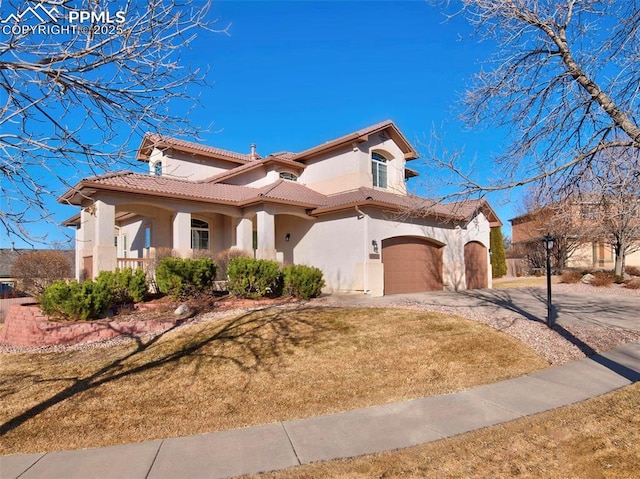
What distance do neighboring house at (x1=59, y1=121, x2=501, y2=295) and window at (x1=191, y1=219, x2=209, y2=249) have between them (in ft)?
0.16

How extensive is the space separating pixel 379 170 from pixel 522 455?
1543 cm

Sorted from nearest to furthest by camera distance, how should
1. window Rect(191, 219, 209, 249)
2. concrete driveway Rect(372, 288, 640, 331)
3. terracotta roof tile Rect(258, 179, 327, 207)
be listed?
concrete driveway Rect(372, 288, 640, 331) → terracotta roof tile Rect(258, 179, 327, 207) → window Rect(191, 219, 209, 249)

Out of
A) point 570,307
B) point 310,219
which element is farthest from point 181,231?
point 570,307

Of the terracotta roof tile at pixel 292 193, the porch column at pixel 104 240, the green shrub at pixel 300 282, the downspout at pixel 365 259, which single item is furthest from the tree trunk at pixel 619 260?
the porch column at pixel 104 240

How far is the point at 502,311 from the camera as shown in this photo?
37.4ft

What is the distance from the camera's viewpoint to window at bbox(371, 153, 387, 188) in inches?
714

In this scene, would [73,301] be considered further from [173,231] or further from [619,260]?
[619,260]

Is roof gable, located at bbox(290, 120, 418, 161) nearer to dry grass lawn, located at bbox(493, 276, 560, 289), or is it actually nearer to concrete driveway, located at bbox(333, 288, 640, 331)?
concrete driveway, located at bbox(333, 288, 640, 331)

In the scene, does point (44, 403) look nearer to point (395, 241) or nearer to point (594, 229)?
point (395, 241)

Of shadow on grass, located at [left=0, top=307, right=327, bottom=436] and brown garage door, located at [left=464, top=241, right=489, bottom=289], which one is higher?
brown garage door, located at [left=464, top=241, right=489, bottom=289]

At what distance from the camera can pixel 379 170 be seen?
18.5 meters

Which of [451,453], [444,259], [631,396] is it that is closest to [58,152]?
[451,453]

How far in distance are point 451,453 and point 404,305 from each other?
7.86 m

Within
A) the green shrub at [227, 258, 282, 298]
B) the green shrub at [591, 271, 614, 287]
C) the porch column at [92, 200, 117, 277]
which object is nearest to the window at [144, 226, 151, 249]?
the porch column at [92, 200, 117, 277]
